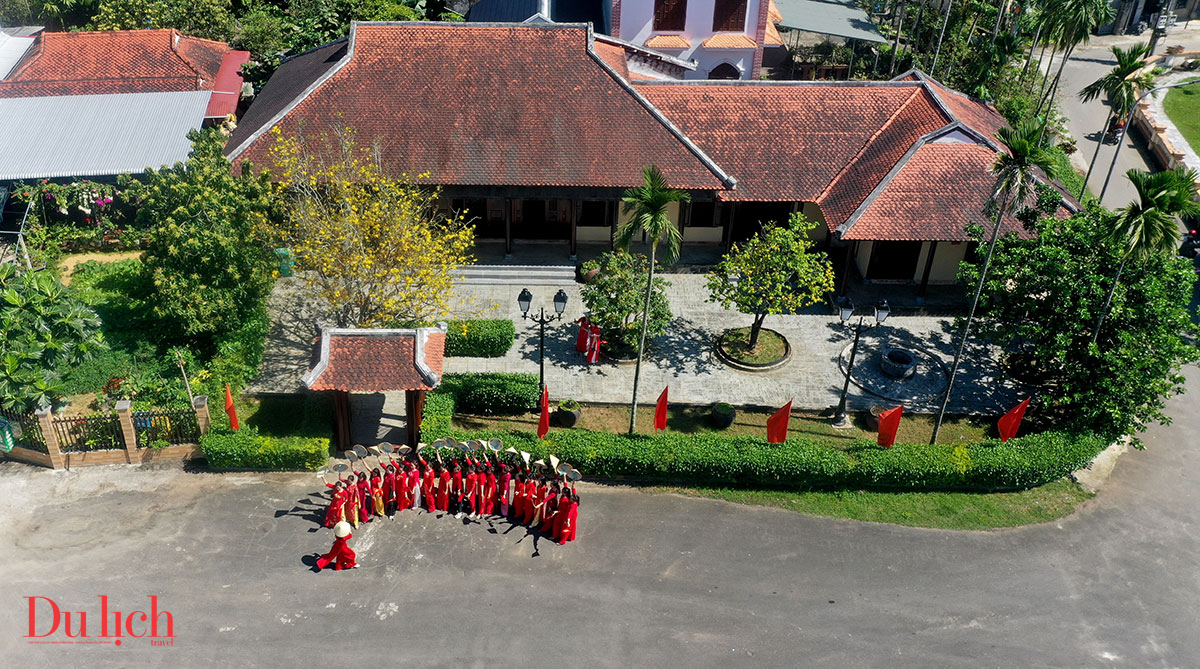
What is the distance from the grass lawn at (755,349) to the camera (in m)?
28.6

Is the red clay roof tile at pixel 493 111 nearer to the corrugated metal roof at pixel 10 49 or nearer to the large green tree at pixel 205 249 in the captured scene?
the large green tree at pixel 205 249

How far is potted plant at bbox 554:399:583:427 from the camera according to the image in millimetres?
25203

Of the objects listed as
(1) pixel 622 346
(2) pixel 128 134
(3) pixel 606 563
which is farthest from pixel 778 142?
(2) pixel 128 134

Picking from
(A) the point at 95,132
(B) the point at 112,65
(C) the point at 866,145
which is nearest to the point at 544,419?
(C) the point at 866,145

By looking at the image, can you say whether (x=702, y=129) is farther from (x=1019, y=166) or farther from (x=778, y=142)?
(x=1019, y=166)

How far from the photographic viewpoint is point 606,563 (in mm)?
21047

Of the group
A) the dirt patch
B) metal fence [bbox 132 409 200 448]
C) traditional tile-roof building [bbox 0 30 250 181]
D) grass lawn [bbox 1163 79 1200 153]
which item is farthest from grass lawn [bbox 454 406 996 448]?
grass lawn [bbox 1163 79 1200 153]

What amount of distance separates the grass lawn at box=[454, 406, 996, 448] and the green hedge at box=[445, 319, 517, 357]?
2987 mm

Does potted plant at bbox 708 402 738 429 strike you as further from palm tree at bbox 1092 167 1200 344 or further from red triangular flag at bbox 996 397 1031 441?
palm tree at bbox 1092 167 1200 344

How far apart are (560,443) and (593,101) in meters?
14.7

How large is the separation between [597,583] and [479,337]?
991cm

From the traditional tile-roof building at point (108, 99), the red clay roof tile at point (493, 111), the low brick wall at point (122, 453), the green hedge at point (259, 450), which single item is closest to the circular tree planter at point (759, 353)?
the red clay roof tile at point (493, 111)

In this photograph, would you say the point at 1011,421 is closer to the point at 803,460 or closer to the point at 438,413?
the point at 803,460

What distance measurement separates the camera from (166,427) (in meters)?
23.3
